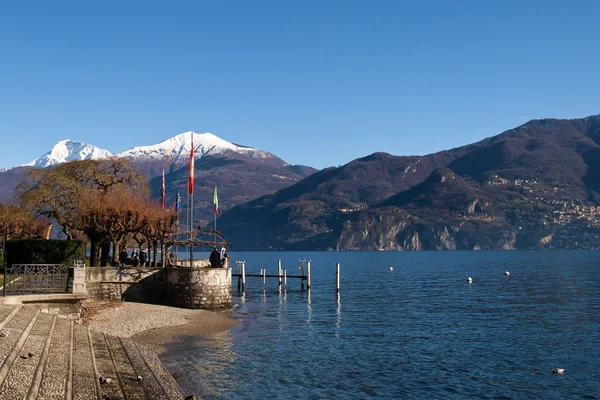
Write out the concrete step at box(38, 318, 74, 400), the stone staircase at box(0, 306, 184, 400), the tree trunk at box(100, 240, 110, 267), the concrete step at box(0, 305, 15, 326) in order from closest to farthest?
the concrete step at box(38, 318, 74, 400)
the stone staircase at box(0, 306, 184, 400)
the concrete step at box(0, 305, 15, 326)
the tree trunk at box(100, 240, 110, 267)

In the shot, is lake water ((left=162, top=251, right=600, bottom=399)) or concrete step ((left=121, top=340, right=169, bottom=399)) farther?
lake water ((left=162, top=251, right=600, bottom=399))

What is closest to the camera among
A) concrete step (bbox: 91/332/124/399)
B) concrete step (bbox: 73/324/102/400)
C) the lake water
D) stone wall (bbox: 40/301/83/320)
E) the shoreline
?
concrete step (bbox: 73/324/102/400)

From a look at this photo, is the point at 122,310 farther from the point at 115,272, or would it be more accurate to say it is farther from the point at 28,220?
the point at 28,220

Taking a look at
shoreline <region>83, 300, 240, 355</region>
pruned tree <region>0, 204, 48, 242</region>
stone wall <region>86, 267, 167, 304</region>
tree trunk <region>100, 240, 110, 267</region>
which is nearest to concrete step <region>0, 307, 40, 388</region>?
shoreline <region>83, 300, 240, 355</region>

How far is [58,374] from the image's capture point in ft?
52.5

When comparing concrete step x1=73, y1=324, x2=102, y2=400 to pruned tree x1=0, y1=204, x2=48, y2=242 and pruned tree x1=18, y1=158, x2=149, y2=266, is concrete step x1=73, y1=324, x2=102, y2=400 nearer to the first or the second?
pruned tree x1=18, y1=158, x2=149, y2=266

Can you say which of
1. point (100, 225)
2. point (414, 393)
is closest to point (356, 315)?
point (100, 225)

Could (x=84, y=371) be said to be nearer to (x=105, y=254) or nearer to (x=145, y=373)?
(x=145, y=373)

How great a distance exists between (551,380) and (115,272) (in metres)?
25.9

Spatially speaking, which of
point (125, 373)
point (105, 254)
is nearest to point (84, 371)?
point (125, 373)

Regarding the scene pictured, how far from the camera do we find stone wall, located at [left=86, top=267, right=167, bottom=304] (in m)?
37.3

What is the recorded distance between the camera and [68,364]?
687 inches

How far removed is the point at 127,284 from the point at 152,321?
7291mm

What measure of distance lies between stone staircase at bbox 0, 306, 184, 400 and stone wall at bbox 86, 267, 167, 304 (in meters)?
12.6
